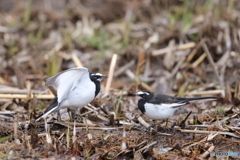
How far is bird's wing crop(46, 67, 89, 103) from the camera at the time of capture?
608 centimetres

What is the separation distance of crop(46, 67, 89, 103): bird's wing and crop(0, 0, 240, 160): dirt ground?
0.52 m

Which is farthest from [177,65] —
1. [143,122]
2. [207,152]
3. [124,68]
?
[207,152]

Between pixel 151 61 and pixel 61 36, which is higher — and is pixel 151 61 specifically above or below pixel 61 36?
below

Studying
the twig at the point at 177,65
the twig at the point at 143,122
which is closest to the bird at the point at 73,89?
the twig at the point at 143,122

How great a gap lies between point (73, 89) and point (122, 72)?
3.39 metres

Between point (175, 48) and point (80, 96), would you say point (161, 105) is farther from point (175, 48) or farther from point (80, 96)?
point (175, 48)

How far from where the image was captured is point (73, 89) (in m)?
6.45

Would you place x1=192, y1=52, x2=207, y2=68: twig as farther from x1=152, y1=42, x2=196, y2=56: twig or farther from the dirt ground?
x1=152, y1=42, x2=196, y2=56: twig

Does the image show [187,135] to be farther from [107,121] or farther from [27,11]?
[27,11]

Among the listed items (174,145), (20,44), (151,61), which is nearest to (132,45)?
(151,61)

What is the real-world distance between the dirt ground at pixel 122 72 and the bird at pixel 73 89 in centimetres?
33

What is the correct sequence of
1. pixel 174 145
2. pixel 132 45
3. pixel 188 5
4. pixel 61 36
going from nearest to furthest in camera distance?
pixel 174 145 < pixel 132 45 < pixel 61 36 < pixel 188 5

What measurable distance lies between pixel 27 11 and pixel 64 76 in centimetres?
681

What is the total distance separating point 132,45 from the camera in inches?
419
